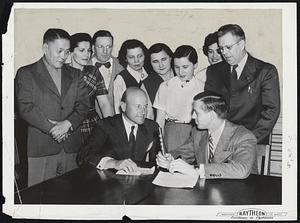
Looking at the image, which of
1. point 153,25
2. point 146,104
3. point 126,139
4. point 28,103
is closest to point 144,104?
point 146,104

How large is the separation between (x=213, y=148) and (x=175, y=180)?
140 millimetres

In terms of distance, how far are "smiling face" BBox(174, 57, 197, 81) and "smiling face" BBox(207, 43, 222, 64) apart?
1.9 inches

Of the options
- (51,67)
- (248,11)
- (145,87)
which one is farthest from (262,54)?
(51,67)

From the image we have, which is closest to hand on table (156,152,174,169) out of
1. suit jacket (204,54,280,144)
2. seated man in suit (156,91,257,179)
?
seated man in suit (156,91,257,179)

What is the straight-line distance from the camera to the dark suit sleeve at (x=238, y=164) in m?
2.16

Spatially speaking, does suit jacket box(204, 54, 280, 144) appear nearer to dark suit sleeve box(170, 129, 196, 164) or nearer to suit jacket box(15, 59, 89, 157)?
dark suit sleeve box(170, 129, 196, 164)

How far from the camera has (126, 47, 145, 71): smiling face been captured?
7.15 feet

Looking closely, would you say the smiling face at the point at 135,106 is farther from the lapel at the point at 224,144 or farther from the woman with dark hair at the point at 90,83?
the lapel at the point at 224,144

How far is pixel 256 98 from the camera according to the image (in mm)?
2172

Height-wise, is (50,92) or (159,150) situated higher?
(50,92)

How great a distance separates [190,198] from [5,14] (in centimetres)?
74

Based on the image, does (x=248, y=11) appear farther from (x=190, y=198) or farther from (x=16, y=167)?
(x=16, y=167)

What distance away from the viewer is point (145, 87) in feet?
7.18

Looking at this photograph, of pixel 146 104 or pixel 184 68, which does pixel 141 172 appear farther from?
pixel 184 68
